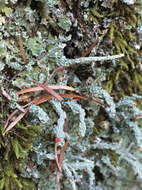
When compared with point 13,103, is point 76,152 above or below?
below

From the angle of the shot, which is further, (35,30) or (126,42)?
(126,42)

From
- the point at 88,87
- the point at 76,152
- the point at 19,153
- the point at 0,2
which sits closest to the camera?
the point at 0,2

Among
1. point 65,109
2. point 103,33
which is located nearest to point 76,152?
point 65,109

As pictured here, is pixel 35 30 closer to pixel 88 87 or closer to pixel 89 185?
pixel 88 87

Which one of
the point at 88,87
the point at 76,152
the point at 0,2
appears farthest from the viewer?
the point at 76,152

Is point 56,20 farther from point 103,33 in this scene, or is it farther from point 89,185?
point 89,185

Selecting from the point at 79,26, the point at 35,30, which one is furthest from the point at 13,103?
the point at 79,26

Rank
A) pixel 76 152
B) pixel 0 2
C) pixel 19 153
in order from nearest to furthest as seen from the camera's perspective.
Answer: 1. pixel 0 2
2. pixel 19 153
3. pixel 76 152

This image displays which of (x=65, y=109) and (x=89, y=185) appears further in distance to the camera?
(x=89, y=185)

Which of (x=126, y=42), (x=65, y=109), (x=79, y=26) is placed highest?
(x=79, y=26)
